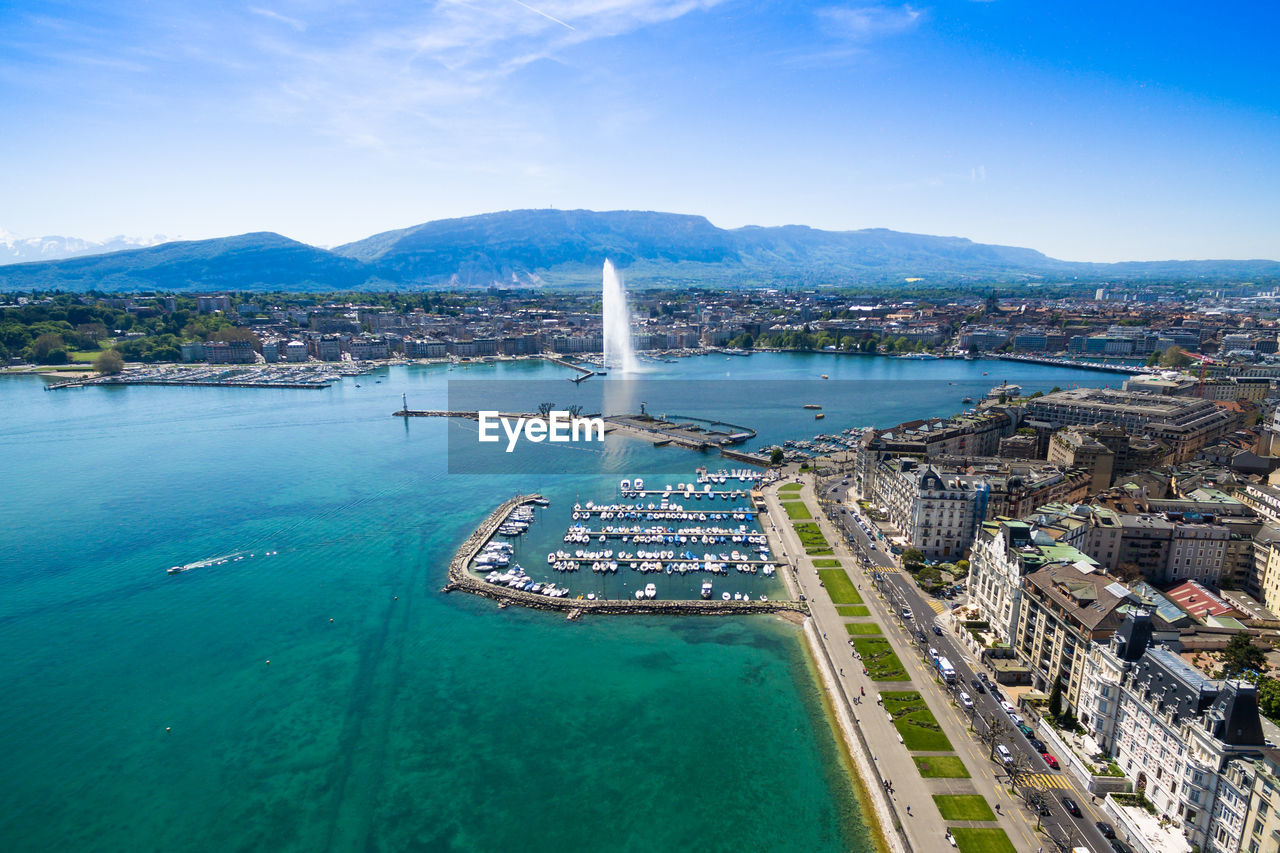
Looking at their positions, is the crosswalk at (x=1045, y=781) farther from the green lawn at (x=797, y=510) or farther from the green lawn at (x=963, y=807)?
the green lawn at (x=797, y=510)

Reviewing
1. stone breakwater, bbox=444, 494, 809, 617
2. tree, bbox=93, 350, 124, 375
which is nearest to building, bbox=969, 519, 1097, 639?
stone breakwater, bbox=444, 494, 809, 617

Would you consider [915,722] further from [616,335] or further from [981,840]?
[616,335]

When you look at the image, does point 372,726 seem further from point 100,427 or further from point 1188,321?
point 1188,321

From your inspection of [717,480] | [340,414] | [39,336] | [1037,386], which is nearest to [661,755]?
[717,480]

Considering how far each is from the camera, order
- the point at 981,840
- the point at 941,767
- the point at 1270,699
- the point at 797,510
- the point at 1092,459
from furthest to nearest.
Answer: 1. the point at 1092,459
2. the point at 797,510
3. the point at 1270,699
4. the point at 941,767
5. the point at 981,840

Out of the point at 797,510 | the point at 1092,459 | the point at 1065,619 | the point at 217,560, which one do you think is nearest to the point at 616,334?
the point at 797,510

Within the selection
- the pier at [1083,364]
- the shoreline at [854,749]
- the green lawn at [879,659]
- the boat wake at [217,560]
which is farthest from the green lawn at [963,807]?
the pier at [1083,364]

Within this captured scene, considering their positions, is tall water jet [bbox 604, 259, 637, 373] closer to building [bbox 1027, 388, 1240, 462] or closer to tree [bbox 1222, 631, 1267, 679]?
building [bbox 1027, 388, 1240, 462]
